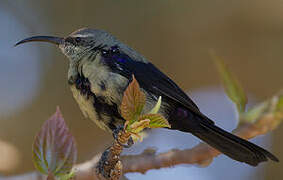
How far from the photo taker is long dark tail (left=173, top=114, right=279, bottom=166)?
281cm

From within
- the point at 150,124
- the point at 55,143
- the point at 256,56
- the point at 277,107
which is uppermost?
the point at 256,56

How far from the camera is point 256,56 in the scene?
435 centimetres

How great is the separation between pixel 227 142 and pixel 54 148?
4.51ft

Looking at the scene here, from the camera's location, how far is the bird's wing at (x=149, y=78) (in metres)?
2.96

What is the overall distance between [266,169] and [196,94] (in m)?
1.04

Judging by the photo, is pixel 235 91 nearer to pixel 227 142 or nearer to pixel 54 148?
pixel 227 142

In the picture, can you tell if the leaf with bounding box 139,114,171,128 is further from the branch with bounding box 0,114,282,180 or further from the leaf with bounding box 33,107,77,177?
the branch with bounding box 0,114,282,180

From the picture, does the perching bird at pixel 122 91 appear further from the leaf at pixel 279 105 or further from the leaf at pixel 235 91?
the leaf at pixel 279 105

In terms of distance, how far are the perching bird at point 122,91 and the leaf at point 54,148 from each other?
96cm

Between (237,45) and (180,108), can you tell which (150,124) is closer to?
(180,108)

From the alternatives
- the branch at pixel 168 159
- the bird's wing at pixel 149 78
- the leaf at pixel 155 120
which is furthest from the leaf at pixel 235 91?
the leaf at pixel 155 120

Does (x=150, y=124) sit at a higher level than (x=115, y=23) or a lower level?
lower

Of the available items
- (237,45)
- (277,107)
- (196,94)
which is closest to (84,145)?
(196,94)

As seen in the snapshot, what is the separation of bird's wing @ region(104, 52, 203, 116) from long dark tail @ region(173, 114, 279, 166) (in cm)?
18
